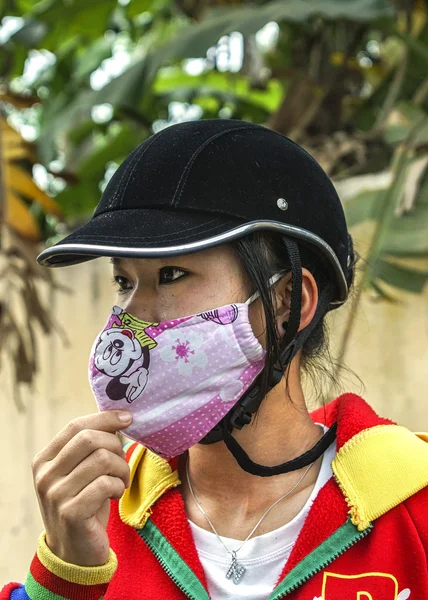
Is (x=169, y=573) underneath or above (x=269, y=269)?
underneath

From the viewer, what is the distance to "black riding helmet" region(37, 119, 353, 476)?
1.64 metres

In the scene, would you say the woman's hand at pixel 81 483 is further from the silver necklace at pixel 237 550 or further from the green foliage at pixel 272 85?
the green foliage at pixel 272 85

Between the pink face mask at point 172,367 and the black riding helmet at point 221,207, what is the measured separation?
0.08 m

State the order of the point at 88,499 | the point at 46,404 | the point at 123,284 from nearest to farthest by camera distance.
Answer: the point at 88,499 < the point at 123,284 < the point at 46,404

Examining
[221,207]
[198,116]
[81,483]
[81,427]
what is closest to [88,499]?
[81,483]

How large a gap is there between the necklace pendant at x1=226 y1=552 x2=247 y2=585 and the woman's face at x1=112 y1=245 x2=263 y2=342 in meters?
0.50

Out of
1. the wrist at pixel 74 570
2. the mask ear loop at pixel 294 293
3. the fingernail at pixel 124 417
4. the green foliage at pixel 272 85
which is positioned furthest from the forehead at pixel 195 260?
the green foliage at pixel 272 85

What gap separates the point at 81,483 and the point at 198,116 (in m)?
3.94

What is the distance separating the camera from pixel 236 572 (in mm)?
1727

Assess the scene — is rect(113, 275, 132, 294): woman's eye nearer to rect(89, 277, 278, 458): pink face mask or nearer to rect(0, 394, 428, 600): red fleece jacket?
rect(89, 277, 278, 458): pink face mask

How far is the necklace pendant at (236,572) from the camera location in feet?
5.65

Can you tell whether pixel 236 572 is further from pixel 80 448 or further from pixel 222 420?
pixel 80 448

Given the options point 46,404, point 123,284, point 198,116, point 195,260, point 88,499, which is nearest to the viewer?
point 88,499

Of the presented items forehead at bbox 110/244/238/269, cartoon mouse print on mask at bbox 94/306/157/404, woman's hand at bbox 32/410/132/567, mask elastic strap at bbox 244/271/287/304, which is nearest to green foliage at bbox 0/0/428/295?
mask elastic strap at bbox 244/271/287/304
